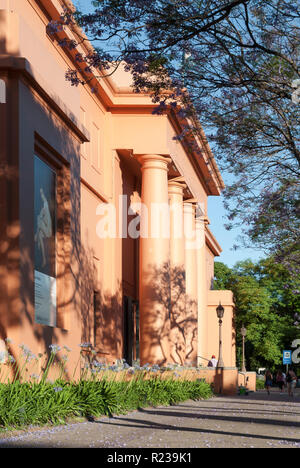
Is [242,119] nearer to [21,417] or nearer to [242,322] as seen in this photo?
[21,417]

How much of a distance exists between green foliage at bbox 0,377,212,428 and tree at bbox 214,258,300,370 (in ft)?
151

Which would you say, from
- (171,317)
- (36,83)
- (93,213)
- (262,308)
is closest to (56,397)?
(36,83)

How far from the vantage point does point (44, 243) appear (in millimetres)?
15688

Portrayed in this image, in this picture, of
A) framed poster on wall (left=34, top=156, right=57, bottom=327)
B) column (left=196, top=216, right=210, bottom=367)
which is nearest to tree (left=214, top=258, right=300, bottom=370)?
column (left=196, top=216, right=210, bottom=367)

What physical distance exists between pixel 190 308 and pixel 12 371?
85.0ft

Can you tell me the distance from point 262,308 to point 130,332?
1441 inches

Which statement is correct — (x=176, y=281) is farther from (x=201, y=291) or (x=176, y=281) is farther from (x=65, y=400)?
(x=65, y=400)

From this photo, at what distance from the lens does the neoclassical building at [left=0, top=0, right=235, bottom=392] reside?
14.1 metres

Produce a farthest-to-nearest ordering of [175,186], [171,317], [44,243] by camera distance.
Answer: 1. [175,186]
2. [171,317]
3. [44,243]

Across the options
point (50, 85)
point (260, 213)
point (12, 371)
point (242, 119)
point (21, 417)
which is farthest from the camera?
point (260, 213)

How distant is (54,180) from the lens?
16562 mm

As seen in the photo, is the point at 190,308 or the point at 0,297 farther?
the point at 190,308
